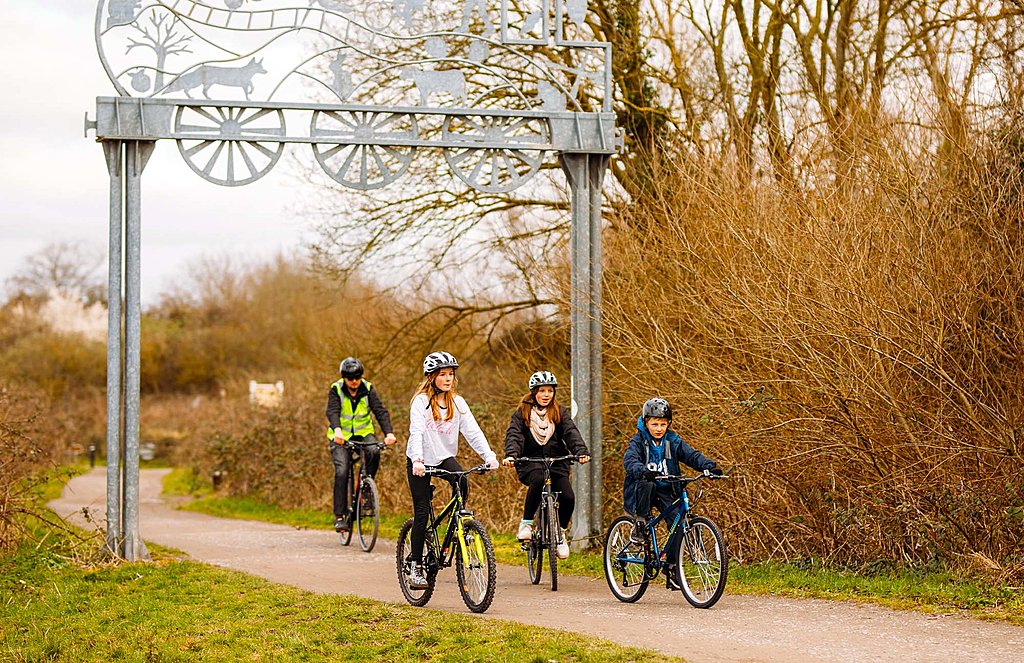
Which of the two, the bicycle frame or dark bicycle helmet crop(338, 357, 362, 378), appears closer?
the bicycle frame

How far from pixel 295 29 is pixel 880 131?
5456mm

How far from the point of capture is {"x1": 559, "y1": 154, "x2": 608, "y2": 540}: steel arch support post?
496 inches

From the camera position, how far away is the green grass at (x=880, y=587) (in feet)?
29.2

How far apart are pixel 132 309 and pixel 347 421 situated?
9.59 ft

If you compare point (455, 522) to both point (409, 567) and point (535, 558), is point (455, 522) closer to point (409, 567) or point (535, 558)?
point (409, 567)

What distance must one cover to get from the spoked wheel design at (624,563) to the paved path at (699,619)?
14 centimetres

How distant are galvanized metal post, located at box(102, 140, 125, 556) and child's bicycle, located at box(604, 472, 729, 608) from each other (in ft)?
15.7

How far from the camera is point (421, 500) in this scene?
9.48m

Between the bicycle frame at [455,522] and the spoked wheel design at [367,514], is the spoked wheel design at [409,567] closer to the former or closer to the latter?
the bicycle frame at [455,522]

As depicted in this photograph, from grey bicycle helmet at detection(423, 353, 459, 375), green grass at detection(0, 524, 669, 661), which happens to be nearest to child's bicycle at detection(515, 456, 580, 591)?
grey bicycle helmet at detection(423, 353, 459, 375)

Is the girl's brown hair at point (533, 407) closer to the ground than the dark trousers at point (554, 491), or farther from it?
farther from it

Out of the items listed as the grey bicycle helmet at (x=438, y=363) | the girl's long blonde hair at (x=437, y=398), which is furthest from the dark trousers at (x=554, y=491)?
the grey bicycle helmet at (x=438, y=363)

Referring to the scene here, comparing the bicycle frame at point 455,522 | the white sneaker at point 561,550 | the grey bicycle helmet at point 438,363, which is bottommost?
the white sneaker at point 561,550

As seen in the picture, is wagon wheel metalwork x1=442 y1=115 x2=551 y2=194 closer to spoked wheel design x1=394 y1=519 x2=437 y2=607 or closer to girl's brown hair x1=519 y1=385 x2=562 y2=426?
girl's brown hair x1=519 y1=385 x2=562 y2=426
